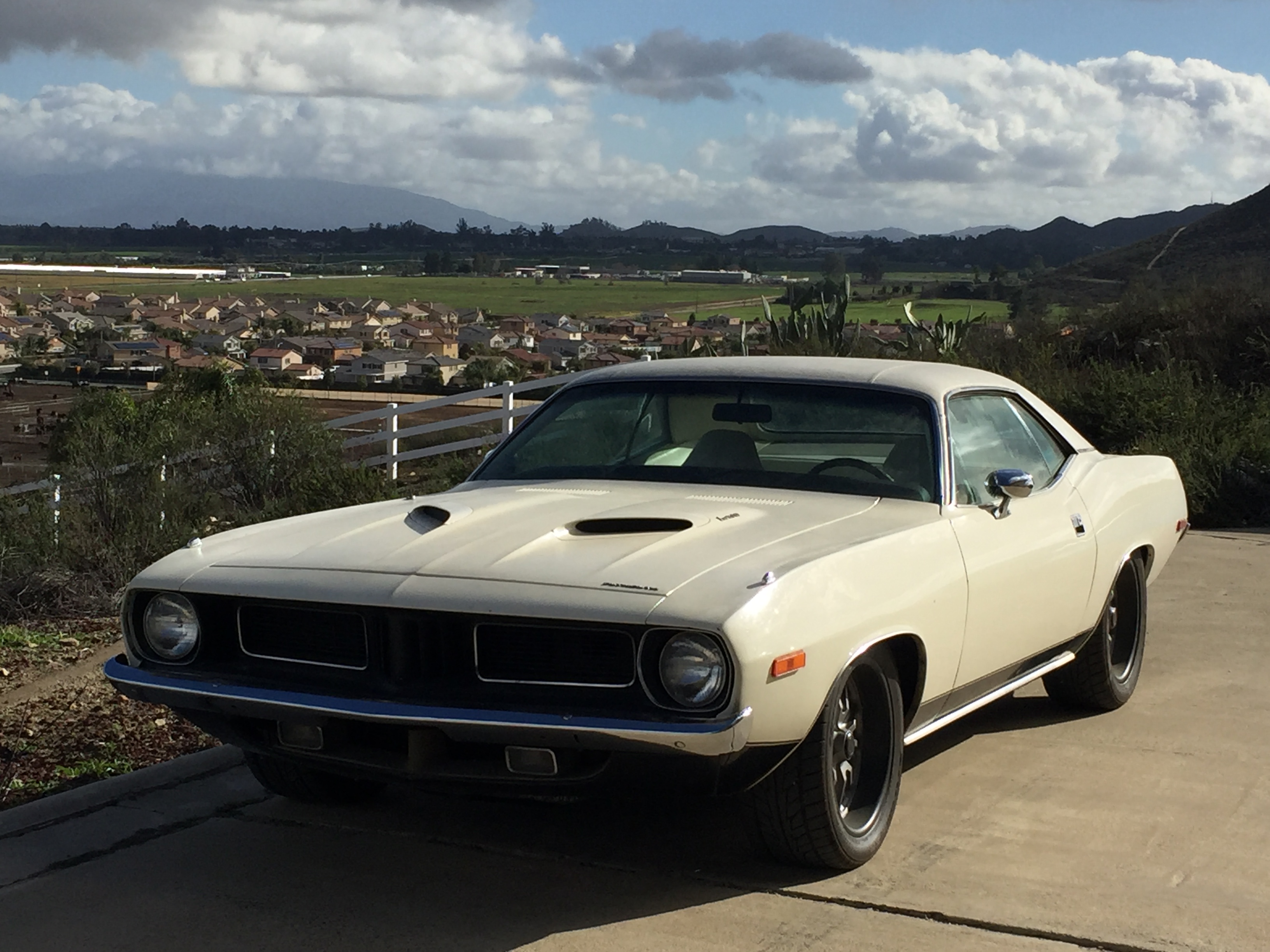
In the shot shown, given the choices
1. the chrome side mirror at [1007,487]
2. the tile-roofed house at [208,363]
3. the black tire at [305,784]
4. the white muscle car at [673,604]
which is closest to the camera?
the white muscle car at [673,604]

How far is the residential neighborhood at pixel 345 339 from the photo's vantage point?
94.9 ft

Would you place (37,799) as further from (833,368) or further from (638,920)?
(833,368)

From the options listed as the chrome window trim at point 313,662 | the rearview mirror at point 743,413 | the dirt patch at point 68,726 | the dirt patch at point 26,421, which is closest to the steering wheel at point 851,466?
the rearview mirror at point 743,413

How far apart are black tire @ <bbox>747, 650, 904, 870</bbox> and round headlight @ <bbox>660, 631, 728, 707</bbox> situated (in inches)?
15.2

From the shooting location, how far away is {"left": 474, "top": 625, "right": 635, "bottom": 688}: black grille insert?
3.87m

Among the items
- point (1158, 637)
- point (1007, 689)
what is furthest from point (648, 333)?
point (1007, 689)

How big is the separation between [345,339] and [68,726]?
139ft

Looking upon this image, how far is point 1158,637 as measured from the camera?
7.61m

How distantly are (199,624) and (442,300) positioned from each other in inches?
3214

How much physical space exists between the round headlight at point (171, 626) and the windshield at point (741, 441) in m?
1.47

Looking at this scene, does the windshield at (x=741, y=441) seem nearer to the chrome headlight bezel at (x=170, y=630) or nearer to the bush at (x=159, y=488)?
the chrome headlight bezel at (x=170, y=630)

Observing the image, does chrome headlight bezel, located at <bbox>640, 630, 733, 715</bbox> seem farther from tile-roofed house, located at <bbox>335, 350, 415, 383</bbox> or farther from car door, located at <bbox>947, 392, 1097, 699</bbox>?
tile-roofed house, located at <bbox>335, 350, 415, 383</bbox>

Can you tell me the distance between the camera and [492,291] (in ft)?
296

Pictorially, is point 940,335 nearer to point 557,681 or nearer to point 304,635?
point 304,635
